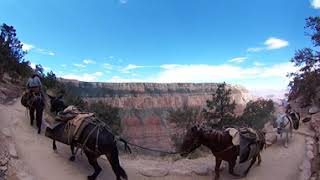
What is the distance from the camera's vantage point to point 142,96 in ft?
279

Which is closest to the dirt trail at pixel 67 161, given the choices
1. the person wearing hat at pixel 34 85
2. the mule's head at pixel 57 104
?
the mule's head at pixel 57 104

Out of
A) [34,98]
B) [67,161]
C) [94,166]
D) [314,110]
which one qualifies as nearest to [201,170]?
[94,166]

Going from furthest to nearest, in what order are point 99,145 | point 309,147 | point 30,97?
point 309,147
point 30,97
point 99,145

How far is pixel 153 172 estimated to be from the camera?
11492 mm

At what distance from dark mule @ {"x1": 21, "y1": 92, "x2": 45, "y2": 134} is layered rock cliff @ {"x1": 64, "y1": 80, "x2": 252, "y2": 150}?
47.0 meters

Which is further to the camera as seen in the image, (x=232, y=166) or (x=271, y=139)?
(x=271, y=139)

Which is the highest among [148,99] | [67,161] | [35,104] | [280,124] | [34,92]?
[34,92]

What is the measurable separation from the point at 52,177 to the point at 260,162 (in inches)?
272

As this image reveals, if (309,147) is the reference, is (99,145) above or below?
above

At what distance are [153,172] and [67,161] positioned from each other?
2.64 metres

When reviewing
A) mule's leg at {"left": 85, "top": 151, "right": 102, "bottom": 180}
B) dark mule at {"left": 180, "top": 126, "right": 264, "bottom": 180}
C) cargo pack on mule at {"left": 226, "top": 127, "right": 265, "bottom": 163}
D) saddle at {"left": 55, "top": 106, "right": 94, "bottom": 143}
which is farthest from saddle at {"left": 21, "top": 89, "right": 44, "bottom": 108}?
cargo pack on mule at {"left": 226, "top": 127, "right": 265, "bottom": 163}

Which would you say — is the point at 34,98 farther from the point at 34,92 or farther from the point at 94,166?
the point at 94,166

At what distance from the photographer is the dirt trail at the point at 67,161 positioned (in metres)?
10.3

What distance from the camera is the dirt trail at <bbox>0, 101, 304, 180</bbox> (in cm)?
1034
